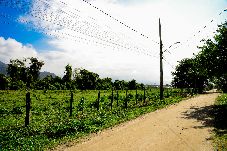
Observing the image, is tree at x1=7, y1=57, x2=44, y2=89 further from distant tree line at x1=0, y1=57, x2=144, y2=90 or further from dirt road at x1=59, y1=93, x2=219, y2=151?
dirt road at x1=59, y1=93, x2=219, y2=151

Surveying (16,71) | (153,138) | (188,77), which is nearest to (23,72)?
(16,71)

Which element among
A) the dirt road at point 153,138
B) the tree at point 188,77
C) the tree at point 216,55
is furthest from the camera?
the tree at point 188,77

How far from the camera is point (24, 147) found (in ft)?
35.7

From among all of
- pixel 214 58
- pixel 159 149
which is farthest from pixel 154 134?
pixel 214 58

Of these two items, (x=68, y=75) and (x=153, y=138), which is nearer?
(x=153, y=138)

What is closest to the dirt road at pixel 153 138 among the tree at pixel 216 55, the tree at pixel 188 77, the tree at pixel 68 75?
the tree at pixel 216 55

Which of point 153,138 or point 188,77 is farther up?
point 188,77

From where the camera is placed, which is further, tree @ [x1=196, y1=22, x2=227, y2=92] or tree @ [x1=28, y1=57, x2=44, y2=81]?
tree @ [x1=28, y1=57, x2=44, y2=81]

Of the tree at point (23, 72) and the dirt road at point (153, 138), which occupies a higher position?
the tree at point (23, 72)

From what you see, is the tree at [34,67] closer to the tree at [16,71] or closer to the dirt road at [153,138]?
the tree at [16,71]

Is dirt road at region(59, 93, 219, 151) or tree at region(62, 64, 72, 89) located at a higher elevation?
tree at region(62, 64, 72, 89)

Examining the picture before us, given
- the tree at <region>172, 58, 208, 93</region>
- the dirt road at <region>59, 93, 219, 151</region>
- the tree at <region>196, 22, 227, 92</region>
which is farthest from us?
the tree at <region>172, 58, 208, 93</region>

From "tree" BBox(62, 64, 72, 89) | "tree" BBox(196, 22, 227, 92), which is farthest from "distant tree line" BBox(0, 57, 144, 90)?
"tree" BBox(196, 22, 227, 92)

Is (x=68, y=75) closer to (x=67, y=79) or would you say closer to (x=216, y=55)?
(x=67, y=79)
